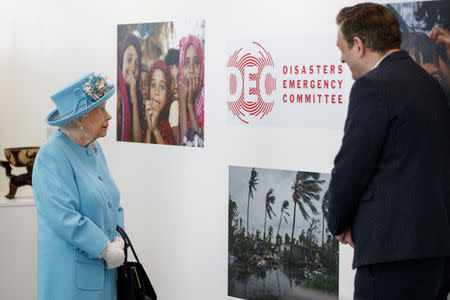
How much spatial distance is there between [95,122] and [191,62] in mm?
1120

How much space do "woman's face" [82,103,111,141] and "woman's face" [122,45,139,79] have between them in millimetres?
1263

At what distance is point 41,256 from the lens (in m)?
2.80

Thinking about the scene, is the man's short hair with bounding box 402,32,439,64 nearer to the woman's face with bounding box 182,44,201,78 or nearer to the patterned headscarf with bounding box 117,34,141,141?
the woman's face with bounding box 182,44,201,78

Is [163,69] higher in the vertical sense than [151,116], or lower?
higher

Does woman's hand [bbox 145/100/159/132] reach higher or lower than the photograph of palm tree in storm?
higher

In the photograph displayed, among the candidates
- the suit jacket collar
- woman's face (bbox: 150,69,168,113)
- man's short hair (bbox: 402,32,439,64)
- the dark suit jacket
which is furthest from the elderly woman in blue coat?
man's short hair (bbox: 402,32,439,64)

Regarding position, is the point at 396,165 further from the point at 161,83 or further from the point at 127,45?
the point at 127,45

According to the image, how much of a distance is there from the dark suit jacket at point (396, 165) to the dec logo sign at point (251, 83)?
4.42ft

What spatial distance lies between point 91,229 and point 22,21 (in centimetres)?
257

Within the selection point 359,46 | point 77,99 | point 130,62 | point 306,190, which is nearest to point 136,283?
point 77,99

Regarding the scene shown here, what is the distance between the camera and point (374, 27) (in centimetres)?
219

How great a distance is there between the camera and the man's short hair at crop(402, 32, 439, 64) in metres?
2.86

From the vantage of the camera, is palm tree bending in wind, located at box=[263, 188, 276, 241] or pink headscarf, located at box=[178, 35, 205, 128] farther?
pink headscarf, located at box=[178, 35, 205, 128]

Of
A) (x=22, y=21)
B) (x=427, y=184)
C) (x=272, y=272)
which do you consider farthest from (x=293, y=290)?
(x=22, y=21)
